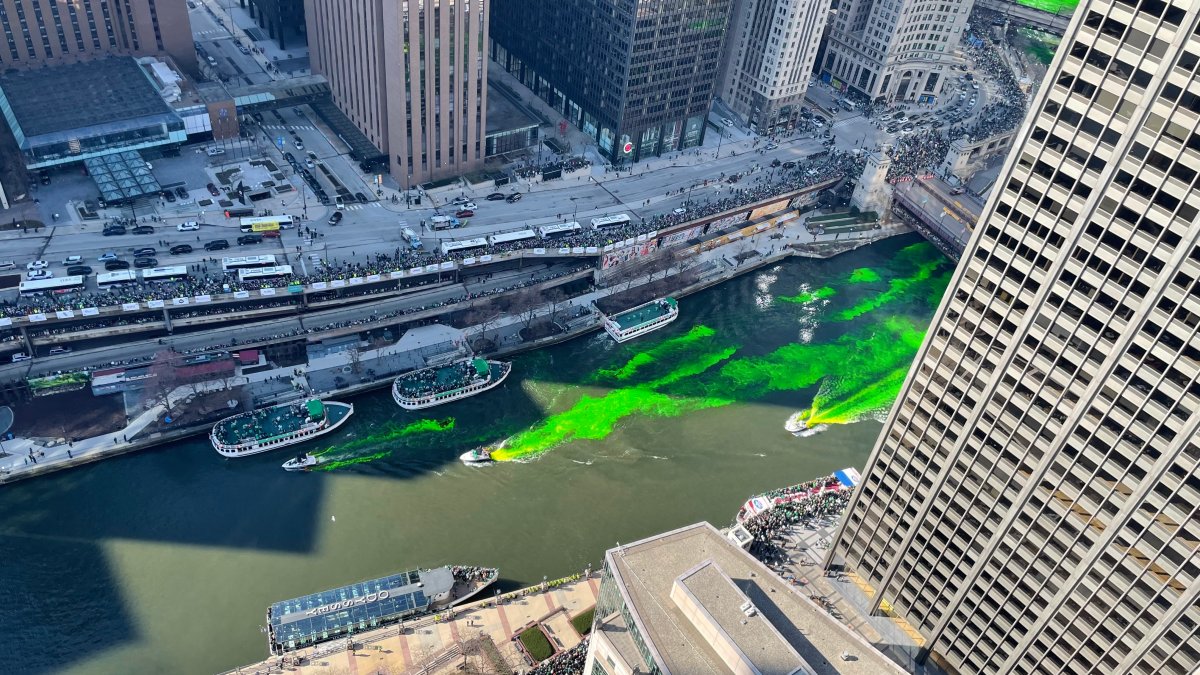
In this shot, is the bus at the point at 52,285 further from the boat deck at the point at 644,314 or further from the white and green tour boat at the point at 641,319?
the boat deck at the point at 644,314

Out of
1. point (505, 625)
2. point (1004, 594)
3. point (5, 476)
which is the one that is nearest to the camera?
point (1004, 594)

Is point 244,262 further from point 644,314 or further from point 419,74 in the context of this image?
point 644,314

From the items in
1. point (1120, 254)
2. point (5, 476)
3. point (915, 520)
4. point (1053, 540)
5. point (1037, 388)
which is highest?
point (1120, 254)

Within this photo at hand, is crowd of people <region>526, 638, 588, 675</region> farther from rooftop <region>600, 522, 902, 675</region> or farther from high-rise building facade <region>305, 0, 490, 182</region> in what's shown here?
Answer: high-rise building facade <region>305, 0, 490, 182</region>

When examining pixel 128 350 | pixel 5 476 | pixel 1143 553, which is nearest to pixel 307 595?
pixel 5 476

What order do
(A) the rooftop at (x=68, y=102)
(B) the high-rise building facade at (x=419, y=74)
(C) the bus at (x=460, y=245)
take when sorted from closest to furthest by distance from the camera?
1. (C) the bus at (x=460, y=245)
2. (B) the high-rise building facade at (x=419, y=74)
3. (A) the rooftop at (x=68, y=102)

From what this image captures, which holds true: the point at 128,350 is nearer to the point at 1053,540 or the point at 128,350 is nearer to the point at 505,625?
the point at 505,625

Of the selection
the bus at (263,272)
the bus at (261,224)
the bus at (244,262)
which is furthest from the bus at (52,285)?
the bus at (261,224)
